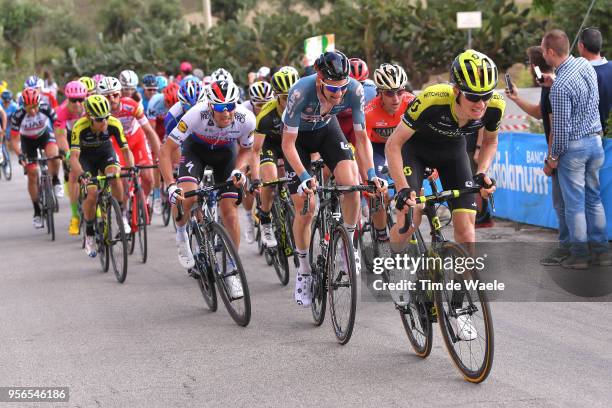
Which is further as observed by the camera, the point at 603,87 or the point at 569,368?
the point at 603,87

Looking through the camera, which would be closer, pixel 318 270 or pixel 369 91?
pixel 318 270

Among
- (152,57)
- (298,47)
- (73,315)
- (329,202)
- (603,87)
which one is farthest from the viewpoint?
(152,57)

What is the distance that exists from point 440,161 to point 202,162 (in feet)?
10.1

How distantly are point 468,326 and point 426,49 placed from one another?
27.1 meters

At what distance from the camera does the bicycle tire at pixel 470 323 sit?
566cm

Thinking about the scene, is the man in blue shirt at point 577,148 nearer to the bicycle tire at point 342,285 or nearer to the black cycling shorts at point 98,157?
the bicycle tire at point 342,285

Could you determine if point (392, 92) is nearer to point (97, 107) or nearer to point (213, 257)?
point (213, 257)

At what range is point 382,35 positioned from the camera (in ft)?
103

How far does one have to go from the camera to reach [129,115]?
45.3 ft

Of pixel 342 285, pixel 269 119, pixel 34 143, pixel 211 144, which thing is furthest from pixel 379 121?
pixel 34 143

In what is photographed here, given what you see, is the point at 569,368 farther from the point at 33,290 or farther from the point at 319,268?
the point at 33,290

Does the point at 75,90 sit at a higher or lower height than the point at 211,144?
higher

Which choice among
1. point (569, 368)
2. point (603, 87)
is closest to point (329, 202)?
point (569, 368)

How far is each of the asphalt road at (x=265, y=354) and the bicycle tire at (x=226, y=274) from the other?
0.39 feet
